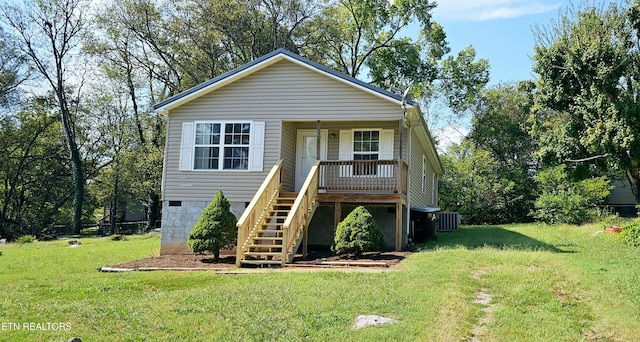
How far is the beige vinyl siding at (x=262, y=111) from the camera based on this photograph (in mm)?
14164

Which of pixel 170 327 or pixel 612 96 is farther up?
pixel 612 96

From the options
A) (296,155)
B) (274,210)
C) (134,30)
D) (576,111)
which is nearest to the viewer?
Answer: (274,210)

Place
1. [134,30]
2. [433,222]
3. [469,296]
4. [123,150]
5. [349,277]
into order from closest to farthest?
[469,296], [349,277], [433,222], [134,30], [123,150]

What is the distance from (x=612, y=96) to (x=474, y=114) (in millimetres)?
16542

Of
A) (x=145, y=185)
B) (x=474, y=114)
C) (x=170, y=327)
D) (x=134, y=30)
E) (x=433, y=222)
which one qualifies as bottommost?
(x=170, y=327)

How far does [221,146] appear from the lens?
14820 mm

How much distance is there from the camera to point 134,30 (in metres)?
29.1

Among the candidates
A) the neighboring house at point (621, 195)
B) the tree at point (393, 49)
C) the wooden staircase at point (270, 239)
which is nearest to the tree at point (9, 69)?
the tree at point (393, 49)

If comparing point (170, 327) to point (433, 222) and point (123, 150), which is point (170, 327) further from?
point (123, 150)

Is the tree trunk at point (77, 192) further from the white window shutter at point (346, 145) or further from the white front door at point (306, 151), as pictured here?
the white window shutter at point (346, 145)

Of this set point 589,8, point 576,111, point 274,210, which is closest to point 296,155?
point 274,210

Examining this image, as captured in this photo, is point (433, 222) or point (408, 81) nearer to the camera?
point (433, 222)

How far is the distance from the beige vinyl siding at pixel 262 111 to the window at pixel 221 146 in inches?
Result: 8.1

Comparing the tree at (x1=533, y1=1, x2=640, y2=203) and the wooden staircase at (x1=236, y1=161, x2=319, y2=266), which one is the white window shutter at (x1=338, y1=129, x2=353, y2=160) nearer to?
the wooden staircase at (x1=236, y1=161, x2=319, y2=266)
